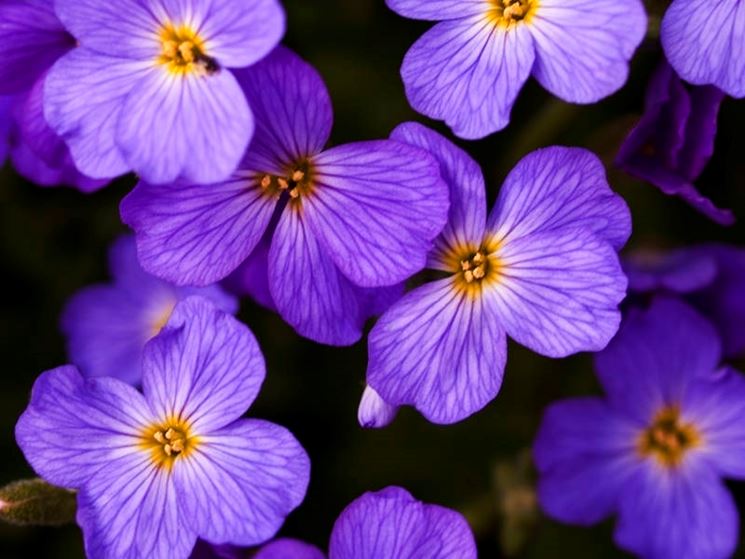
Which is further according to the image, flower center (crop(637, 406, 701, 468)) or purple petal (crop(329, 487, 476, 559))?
flower center (crop(637, 406, 701, 468))

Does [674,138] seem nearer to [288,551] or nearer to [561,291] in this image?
[561,291]

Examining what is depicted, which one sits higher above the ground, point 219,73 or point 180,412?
point 219,73

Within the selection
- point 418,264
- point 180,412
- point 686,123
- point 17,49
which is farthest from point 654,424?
point 17,49

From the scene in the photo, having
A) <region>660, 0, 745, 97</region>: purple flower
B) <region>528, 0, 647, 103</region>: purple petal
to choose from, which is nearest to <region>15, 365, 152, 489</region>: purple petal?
<region>528, 0, 647, 103</region>: purple petal

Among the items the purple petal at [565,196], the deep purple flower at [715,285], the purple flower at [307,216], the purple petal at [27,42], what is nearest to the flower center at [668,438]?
the deep purple flower at [715,285]

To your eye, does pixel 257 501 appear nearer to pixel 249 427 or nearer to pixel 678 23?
pixel 249 427

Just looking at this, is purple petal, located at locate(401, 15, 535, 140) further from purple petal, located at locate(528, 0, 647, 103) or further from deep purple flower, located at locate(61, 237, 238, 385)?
deep purple flower, located at locate(61, 237, 238, 385)

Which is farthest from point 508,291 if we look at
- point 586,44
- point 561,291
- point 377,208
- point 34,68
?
point 34,68
